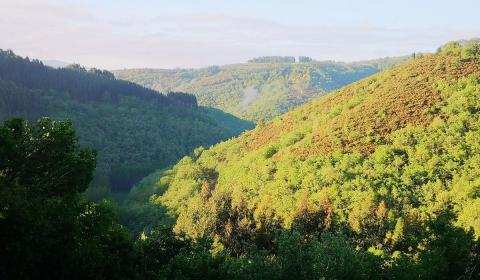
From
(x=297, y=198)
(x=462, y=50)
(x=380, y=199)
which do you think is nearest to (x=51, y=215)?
(x=380, y=199)

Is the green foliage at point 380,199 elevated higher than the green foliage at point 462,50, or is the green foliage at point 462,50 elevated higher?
the green foliage at point 462,50

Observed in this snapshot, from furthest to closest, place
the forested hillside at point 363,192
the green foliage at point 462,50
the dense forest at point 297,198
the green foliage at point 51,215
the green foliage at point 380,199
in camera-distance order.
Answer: the green foliage at point 462,50 < the green foliage at point 380,199 < the forested hillside at point 363,192 < the dense forest at point 297,198 < the green foliage at point 51,215

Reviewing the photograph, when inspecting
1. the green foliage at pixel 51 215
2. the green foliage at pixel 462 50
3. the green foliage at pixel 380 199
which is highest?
the green foliage at pixel 462 50

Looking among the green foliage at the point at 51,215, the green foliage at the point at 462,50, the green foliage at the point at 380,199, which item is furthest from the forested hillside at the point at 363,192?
the green foliage at the point at 51,215

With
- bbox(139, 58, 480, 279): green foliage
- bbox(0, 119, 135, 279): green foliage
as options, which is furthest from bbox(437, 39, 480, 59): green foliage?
bbox(0, 119, 135, 279): green foliage

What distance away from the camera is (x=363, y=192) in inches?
2366

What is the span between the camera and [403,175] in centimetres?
6081

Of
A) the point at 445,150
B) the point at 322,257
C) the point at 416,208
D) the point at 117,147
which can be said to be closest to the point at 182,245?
the point at 322,257

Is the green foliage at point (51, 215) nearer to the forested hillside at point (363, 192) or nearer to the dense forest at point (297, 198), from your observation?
the dense forest at point (297, 198)

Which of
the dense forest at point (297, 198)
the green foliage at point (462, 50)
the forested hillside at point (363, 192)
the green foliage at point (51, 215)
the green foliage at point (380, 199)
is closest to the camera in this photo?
the green foliage at point (51, 215)

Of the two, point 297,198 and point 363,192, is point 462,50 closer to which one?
point 363,192

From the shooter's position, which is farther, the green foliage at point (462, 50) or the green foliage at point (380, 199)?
the green foliage at point (462, 50)

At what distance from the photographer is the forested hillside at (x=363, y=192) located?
3167cm

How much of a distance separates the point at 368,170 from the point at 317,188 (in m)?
7.27
